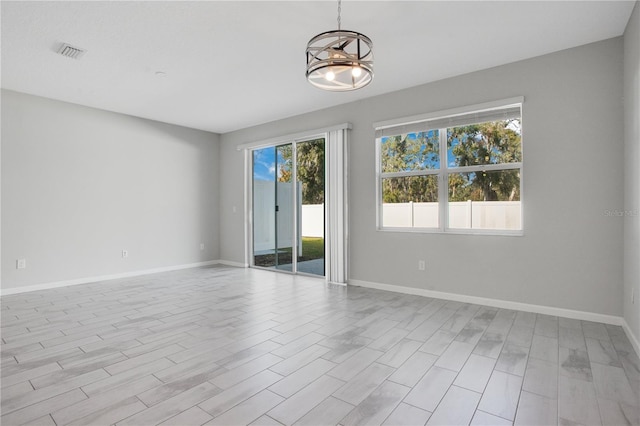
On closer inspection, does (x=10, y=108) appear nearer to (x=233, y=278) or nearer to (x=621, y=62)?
(x=233, y=278)

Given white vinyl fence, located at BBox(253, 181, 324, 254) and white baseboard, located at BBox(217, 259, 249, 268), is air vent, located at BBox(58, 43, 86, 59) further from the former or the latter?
white baseboard, located at BBox(217, 259, 249, 268)

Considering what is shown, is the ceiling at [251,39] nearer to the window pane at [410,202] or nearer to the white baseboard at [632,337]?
the window pane at [410,202]

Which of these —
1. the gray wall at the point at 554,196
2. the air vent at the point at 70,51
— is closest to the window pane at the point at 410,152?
the gray wall at the point at 554,196

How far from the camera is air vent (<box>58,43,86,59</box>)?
11.0ft

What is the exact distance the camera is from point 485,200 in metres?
3.98

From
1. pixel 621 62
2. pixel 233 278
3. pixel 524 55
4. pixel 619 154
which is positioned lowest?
pixel 233 278

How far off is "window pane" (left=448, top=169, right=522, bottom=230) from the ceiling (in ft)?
4.13

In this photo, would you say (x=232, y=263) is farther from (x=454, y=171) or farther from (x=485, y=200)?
(x=485, y=200)

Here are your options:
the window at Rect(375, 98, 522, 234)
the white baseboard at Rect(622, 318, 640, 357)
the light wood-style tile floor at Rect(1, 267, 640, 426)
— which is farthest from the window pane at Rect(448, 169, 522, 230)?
the white baseboard at Rect(622, 318, 640, 357)

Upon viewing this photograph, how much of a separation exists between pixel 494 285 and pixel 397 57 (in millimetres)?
2726

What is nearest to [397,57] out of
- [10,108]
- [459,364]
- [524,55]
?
[524,55]

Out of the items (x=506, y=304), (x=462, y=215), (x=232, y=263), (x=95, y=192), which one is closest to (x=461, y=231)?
(x=462, y=215)

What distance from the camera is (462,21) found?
295 centimetres

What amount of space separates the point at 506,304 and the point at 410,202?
1643mm
